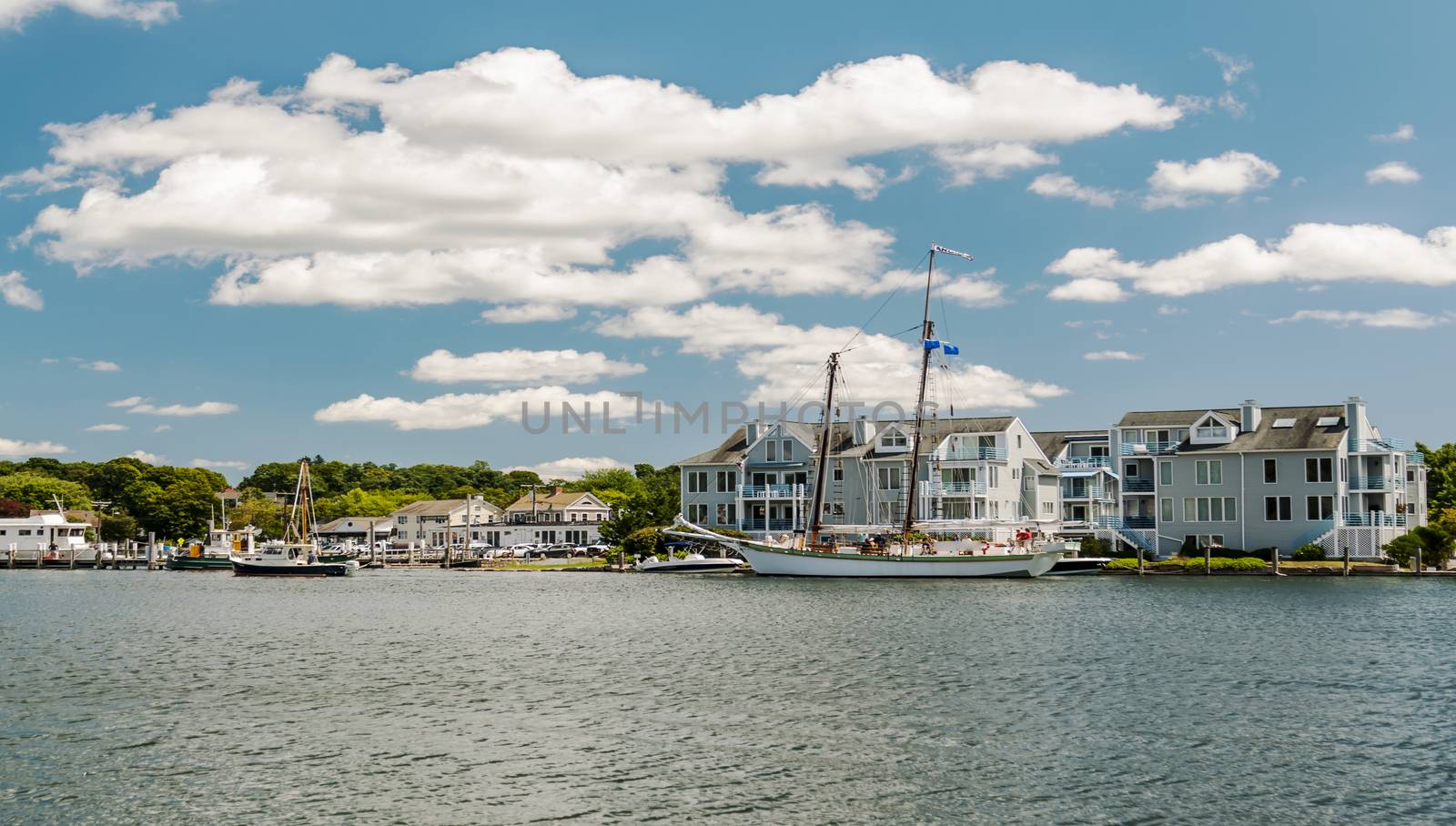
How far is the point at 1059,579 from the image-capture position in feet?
269

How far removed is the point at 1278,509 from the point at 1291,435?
5.52m

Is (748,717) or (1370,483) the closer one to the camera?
(748,717)

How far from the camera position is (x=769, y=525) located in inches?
4087

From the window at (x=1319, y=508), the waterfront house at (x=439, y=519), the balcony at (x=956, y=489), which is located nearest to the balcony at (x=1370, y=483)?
the window at (x=1319, y=508)

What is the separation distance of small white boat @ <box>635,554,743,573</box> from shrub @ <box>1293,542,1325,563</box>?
40.1 m

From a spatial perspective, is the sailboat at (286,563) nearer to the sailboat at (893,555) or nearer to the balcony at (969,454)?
the sailboat at (893,555)

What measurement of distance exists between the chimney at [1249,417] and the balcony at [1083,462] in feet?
41.3

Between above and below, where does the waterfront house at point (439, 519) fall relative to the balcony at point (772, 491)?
below

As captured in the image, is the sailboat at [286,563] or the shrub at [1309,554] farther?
the sailboat at [286,563]

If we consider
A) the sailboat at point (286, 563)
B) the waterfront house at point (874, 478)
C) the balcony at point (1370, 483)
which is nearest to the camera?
the balcony at point (1370, 483)

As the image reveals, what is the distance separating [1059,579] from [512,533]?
94.9 m

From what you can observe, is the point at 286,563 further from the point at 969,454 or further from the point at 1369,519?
the point at 1369,519

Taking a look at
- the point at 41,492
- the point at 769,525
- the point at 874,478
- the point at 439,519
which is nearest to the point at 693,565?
the point at 769,525

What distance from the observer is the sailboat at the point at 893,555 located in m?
84.4
